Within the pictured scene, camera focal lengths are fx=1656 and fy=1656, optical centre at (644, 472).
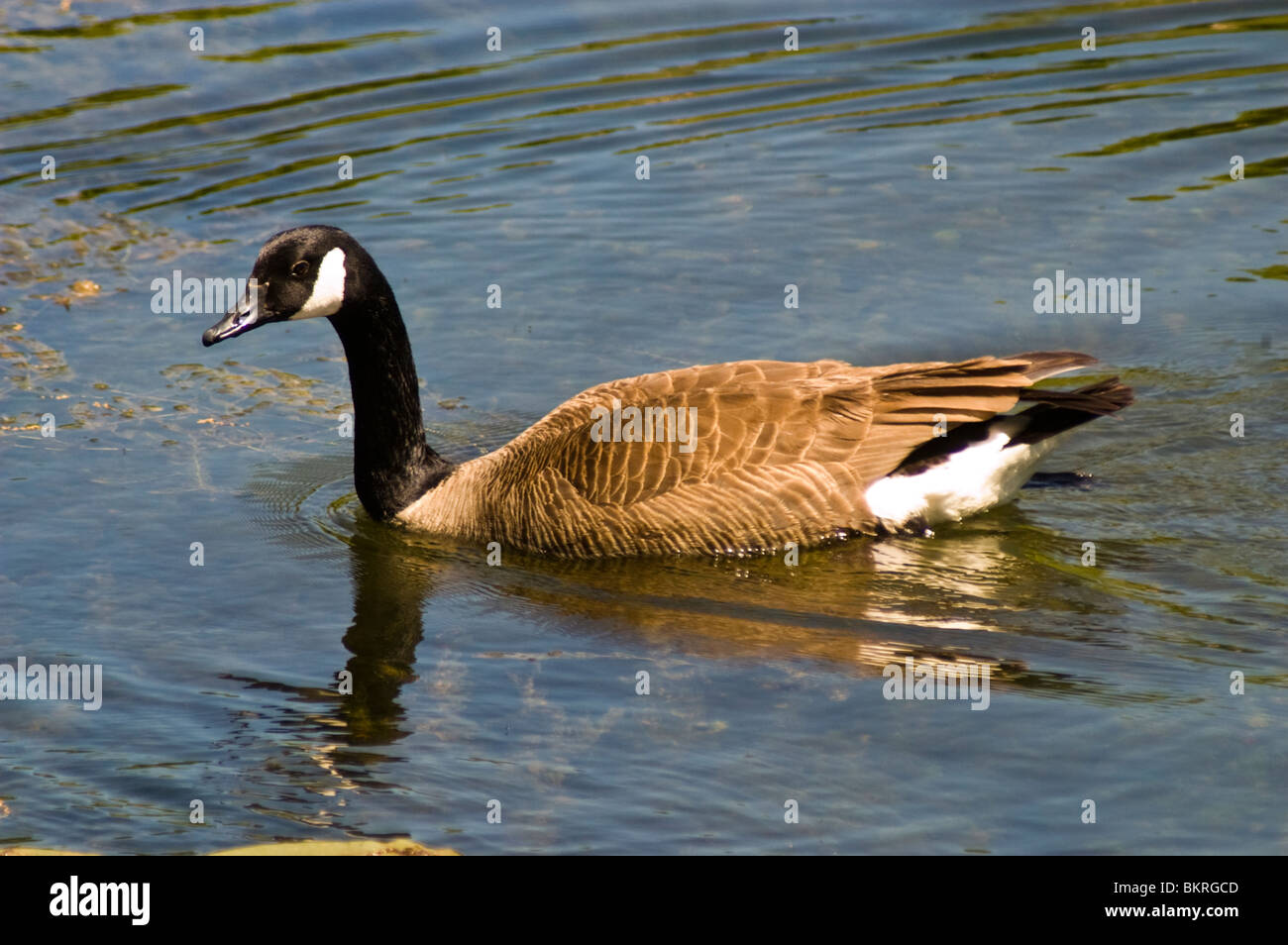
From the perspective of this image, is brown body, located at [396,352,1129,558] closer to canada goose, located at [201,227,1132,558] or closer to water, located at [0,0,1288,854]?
canada goose, located at [201,227,1132,558]

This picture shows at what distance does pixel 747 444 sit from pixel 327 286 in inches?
102

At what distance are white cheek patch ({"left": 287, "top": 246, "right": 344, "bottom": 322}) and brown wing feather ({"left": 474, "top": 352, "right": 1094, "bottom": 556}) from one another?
1.59 m

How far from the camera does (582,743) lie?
7391 mm

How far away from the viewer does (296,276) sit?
374 inches

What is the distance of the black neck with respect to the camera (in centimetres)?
981

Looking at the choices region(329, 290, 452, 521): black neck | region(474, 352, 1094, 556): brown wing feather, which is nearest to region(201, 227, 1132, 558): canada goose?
region(474, 352, 1094, 556): brown wing feather

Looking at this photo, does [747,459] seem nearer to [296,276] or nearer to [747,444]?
[747,444]

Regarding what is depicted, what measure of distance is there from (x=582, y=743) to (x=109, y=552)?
3.57 meters

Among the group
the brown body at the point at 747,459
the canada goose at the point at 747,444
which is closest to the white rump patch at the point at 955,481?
the canada goose at the point at 747,444

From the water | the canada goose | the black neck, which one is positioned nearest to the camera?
the water

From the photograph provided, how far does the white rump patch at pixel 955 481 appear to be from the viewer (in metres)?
9.43

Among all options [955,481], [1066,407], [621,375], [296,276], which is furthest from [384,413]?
[1066,407]

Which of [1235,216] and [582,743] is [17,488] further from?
[1235,216]
